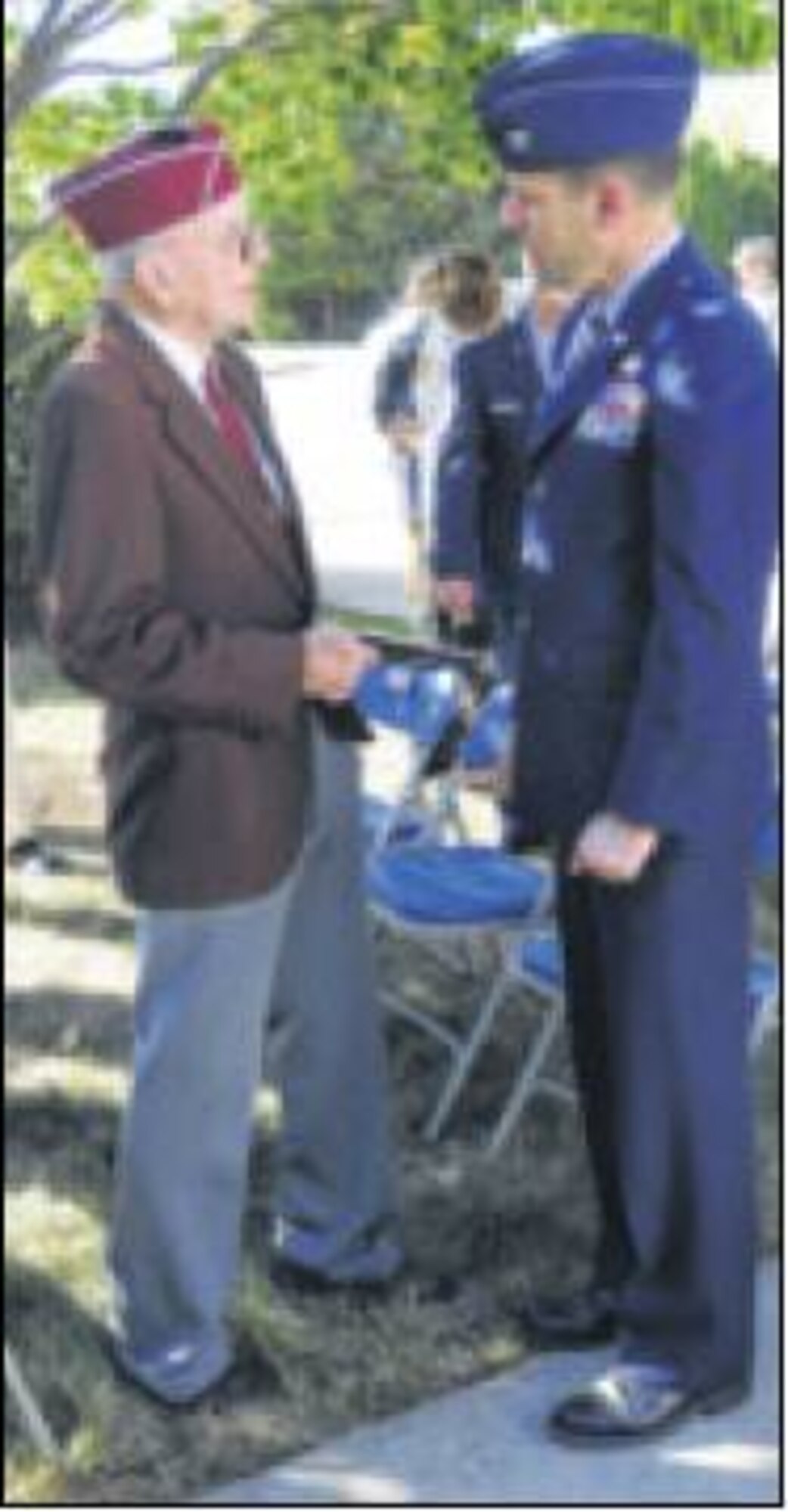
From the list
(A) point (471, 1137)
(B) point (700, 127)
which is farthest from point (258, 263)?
(B) point (700, 127)

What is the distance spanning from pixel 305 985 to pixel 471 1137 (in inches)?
44.2

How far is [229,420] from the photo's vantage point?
163 inches

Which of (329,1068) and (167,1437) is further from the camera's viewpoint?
→ (329,1068)

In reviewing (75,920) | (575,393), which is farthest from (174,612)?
(75,920)

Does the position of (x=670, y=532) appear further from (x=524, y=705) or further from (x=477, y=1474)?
(x=477, y=1474)

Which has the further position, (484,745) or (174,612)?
(484,745)

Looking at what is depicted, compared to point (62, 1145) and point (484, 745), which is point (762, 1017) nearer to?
point (484, 745)

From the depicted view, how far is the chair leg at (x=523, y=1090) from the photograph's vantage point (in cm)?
536

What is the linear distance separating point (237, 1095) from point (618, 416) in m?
1.24

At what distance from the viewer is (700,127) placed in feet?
73.5

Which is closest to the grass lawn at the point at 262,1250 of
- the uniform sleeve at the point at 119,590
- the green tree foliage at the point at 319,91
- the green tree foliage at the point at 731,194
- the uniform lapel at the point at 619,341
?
the uniform sleeve at the point at 119,590

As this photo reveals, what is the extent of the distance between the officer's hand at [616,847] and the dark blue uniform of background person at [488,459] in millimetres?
2696

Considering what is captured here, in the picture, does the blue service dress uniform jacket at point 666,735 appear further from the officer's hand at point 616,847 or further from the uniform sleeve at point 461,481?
the uniform sleeve at point 461,481

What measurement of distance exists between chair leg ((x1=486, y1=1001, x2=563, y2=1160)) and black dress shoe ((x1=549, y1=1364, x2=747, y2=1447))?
47.3 inches
